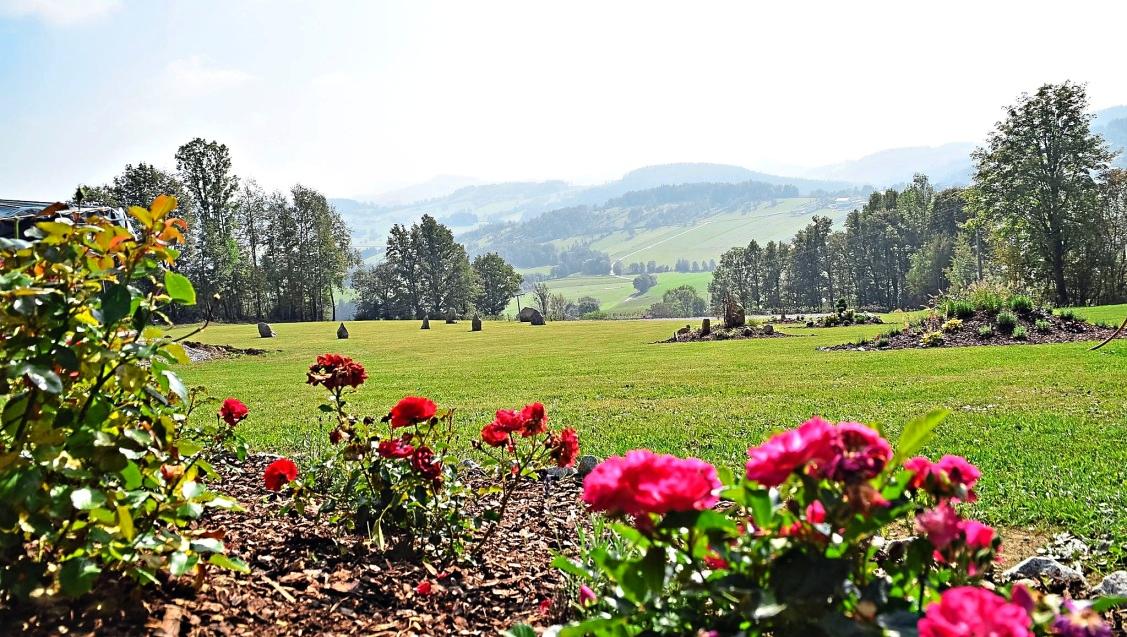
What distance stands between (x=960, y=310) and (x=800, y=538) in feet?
55.8

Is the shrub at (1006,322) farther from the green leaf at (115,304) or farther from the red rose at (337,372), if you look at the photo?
the green leaf at (115,304)

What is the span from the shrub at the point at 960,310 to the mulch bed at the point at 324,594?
50.7 feet

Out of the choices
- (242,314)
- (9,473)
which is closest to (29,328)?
(9,473)

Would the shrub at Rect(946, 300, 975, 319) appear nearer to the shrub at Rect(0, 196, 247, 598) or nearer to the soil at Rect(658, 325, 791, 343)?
the soil at Rect(658, 325, 791, 343)

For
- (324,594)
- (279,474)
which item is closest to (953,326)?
(279,474)

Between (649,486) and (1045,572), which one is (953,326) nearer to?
(1045,572)

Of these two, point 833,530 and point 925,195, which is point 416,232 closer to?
point 925,195

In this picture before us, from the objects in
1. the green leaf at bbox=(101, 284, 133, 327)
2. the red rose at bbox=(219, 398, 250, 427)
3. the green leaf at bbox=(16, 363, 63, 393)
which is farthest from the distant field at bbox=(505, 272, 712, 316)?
the green leaf at bbox=(16, 363, 63, 393)

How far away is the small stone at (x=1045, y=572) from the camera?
2.82m

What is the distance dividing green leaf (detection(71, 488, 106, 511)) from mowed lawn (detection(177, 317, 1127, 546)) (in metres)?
3.94

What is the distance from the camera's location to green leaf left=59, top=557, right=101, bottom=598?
1767 millimetres

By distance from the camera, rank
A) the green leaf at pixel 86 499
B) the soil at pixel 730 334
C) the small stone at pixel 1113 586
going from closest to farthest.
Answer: the green leaf at pixel 86 499 → the small stone at pixel 1113 586 → the soil at pixel 730 334

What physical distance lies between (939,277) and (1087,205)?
28.1 meters

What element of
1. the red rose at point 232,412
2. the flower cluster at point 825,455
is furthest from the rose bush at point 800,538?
the red rose at point 232,412
